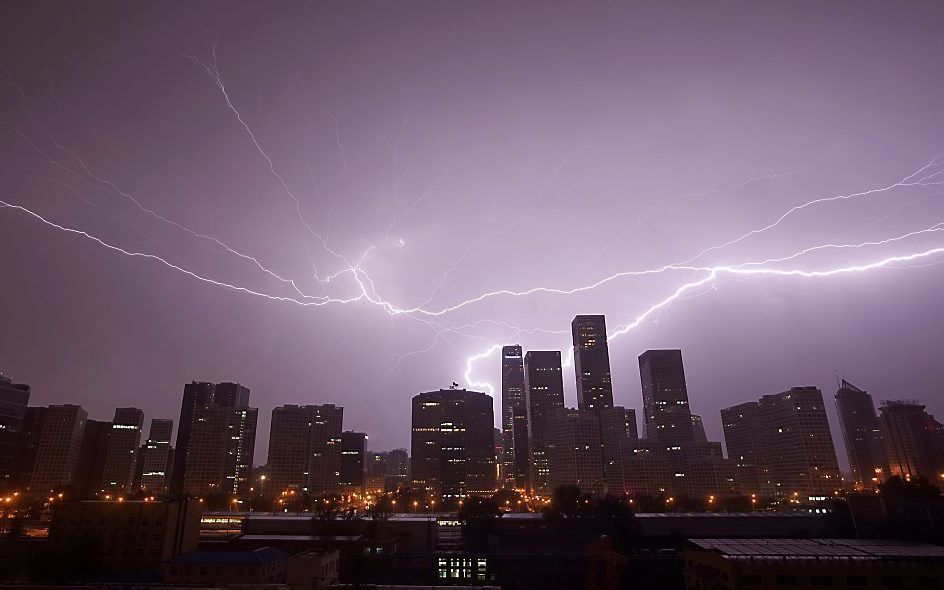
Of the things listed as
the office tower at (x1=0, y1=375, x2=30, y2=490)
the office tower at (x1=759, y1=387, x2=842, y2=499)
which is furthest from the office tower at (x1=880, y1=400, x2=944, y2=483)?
the office tower at (x1=0, y1=375, x2=30, y2=490)

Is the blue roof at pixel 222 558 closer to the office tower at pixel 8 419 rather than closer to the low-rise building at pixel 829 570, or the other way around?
the low-rise building at pixel 829 570

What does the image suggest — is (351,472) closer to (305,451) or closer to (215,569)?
(305,451)

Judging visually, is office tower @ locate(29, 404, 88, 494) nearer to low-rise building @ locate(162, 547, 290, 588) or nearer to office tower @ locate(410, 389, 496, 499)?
office tower @ locate(410, 389, 496, 499)

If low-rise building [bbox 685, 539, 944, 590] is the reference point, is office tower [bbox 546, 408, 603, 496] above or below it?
above

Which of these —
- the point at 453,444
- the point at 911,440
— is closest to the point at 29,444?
the point at 453,444

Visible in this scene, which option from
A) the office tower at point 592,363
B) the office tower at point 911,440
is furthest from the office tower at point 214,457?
the office tower at point 911,440

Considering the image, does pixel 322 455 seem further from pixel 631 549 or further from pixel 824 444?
pixel 824 444

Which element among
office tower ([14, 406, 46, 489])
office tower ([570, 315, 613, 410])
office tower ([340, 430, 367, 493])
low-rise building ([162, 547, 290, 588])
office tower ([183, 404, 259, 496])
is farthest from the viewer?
office tower ([570, 315, 613, 410])
